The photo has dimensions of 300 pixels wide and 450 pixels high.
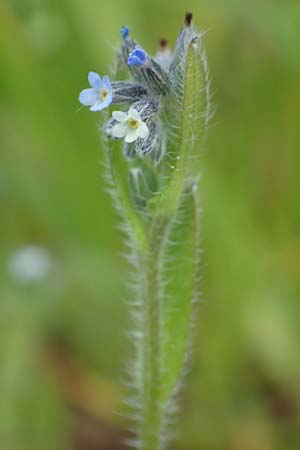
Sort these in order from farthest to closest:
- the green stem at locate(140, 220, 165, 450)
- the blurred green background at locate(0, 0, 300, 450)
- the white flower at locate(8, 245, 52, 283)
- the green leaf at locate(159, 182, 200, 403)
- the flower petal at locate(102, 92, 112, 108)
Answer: the white flower at locate(8, 245, 52, 283) → the blurred green background at locate(0, 0, 300, 450) → the green leaf at locate(159, 182, 200, 403) → the green stem at locate(140, 220, 165, 450) → the flower petal at locate(102, 92, 112, 108)

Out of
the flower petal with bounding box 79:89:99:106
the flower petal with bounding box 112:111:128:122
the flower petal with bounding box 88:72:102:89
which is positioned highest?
the flower petal with bounding box 88:72:102:89

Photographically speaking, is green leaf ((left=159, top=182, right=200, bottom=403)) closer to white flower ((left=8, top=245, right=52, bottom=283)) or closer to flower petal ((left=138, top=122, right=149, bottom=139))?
flower petal ((left=138, top=122, right=149, bottom=139))

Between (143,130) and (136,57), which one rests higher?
(136,57)

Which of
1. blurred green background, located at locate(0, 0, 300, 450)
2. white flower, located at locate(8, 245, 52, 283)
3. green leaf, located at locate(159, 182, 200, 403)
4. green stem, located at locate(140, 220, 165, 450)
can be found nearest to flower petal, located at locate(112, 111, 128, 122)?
green stem, located at locate(140, 220, 165, 450)

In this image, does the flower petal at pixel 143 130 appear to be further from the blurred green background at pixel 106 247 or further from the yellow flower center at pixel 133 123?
the blurred green background at pixel 106 247

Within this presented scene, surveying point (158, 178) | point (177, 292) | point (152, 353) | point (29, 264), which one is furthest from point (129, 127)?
point (29, 264)

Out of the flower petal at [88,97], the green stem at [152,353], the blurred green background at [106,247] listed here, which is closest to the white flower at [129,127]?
the flower petal at [88,97]

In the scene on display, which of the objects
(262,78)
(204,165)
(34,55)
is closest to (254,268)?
(204,165)

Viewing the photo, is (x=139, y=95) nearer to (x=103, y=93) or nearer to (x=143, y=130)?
(x=103, y=93)
